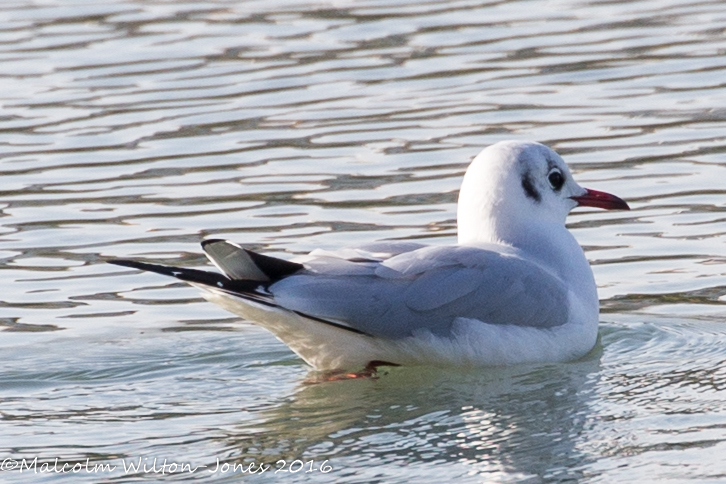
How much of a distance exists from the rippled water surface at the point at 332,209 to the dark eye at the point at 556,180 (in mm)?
782

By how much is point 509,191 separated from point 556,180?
0.32 metres

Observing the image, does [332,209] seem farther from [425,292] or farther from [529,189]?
[425,292]

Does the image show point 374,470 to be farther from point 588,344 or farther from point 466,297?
point 588,344

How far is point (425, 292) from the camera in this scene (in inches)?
290

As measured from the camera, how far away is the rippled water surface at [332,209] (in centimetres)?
659

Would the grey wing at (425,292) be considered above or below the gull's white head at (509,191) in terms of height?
below

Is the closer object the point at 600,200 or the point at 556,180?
the point at 556,180

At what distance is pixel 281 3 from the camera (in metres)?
16.4

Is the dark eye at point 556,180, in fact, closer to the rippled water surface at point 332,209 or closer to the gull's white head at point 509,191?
the gull's white head at point 509,191

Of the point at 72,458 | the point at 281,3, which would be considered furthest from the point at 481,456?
the point at 281,3

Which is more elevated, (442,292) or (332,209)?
(442,292)

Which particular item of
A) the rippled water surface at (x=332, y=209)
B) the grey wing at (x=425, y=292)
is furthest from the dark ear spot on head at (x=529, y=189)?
the rippled water surface at (x=332, y=209)

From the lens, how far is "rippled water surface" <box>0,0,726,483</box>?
6590 mm

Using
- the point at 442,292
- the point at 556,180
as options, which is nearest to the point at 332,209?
the point at 556,180
